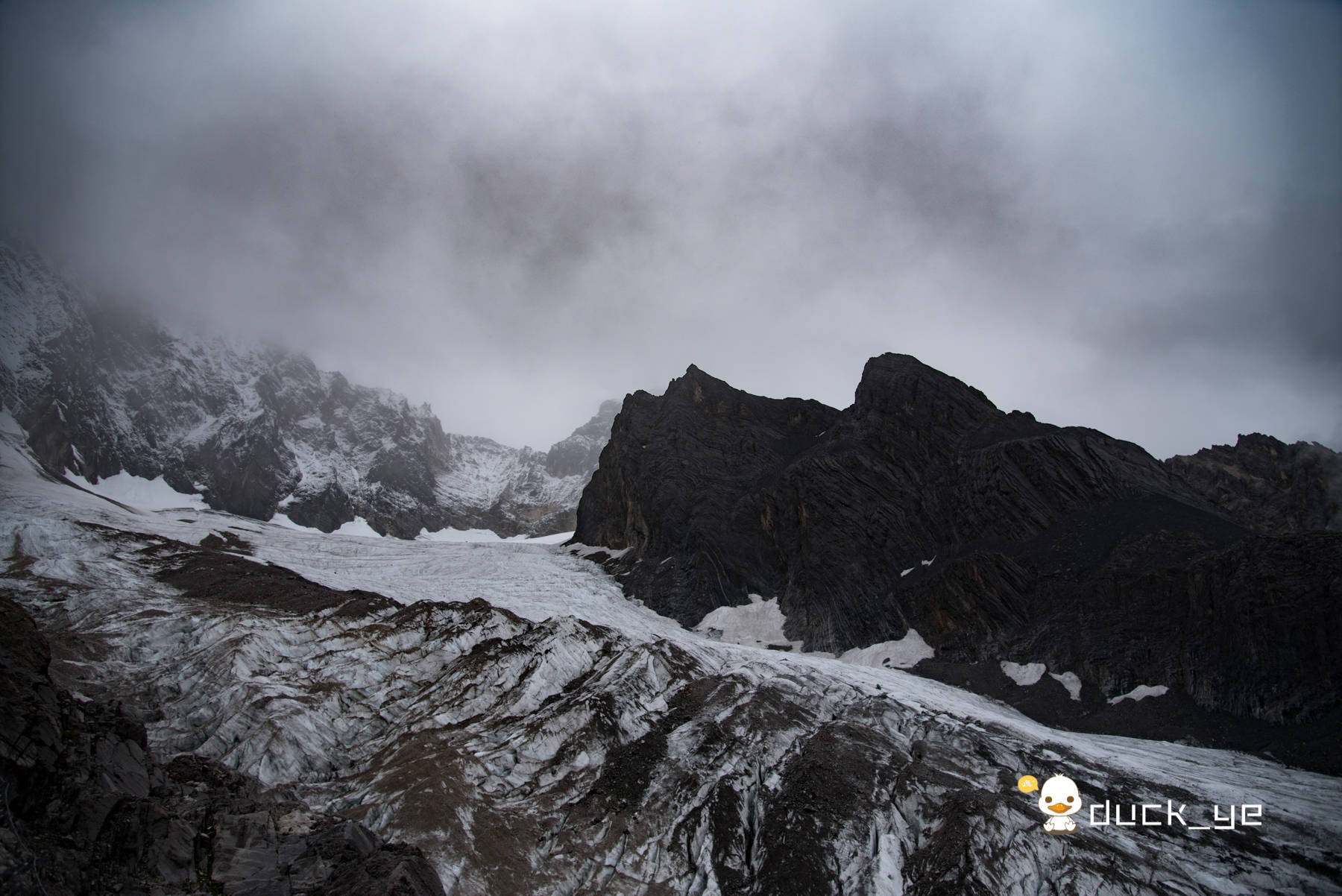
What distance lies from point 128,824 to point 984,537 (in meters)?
60.6

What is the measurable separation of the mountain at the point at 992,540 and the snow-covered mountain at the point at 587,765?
731cm

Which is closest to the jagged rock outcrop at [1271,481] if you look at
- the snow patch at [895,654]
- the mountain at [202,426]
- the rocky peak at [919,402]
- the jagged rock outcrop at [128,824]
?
the rocky peak at [919,402]

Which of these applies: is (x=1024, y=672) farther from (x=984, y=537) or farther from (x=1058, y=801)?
(x=1058, y=801)

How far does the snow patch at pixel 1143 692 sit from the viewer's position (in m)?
36.5

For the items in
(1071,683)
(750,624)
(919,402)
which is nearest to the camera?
(1071,683)

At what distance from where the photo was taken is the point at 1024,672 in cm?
4284

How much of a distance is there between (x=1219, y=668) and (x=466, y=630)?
44.4 m

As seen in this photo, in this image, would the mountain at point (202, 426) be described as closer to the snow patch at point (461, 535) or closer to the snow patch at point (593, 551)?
the snow patch at point (461, 535)

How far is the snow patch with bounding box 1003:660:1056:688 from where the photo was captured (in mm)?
41875

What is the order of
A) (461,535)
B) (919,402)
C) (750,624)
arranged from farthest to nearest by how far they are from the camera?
(461,535)
(919,402)
(750,624)

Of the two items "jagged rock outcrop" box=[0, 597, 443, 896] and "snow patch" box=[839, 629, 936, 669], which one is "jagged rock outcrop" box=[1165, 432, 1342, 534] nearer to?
"snow patch" box=[839, 629, 936, 669]

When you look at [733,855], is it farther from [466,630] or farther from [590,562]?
[590,562]
